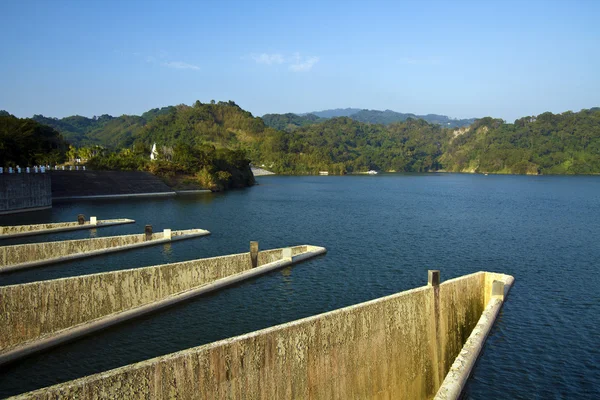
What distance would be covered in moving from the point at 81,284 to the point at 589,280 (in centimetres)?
2608

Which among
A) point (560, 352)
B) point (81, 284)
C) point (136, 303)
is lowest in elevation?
point (560, 352)

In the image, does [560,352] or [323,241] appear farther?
[323,241]

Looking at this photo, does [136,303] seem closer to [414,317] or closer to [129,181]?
[414,317]

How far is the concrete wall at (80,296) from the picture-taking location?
49.9 feet

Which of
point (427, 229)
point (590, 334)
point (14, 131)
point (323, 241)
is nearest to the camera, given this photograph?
point (590, 334)

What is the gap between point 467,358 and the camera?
14.2 metres

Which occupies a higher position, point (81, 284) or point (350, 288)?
point (81, 284)

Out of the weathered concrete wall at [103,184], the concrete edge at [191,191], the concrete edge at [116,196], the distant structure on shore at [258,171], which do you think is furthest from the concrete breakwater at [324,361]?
the distant structure on shore at [258,171]

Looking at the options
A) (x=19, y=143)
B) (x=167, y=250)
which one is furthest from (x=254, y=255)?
(x=19, y=143)

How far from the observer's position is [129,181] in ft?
272

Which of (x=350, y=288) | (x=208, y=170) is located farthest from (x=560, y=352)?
(x=208, y=170)

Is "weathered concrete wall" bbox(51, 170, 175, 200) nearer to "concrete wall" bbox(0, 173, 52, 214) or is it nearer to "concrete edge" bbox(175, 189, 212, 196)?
"concrete edge" bbox(175, 189, 212, 196)

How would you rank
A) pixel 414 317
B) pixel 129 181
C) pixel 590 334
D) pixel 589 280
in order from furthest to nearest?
pixel 129 181 < pixel 589 280 < pixel 590 334 < pixel 414 317

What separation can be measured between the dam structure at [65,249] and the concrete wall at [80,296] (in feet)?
30.8
